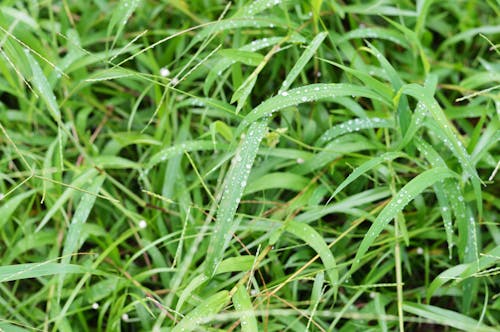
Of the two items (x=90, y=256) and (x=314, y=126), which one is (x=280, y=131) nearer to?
(x=314, y=126)

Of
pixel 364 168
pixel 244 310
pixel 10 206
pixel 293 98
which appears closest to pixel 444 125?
pixel 364 168

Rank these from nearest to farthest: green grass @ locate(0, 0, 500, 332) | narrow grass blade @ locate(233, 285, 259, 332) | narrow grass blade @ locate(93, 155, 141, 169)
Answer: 1. narrow grass blade @ locate(233, 285, 259, 332)
2. green grass @ locate(0, 0, 500, 332)
3. narrow grass blade @ locate(93, 155, 141, 169)

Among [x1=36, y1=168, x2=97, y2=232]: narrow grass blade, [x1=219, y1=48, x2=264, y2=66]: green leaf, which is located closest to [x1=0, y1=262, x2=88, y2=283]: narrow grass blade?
[x1=36, y1=168, x2=97, y2=232]: narrow grass blade

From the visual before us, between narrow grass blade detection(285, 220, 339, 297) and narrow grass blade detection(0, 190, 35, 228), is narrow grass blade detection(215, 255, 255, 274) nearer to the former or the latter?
narrow grass blade detection(285, 220, 339, 297)

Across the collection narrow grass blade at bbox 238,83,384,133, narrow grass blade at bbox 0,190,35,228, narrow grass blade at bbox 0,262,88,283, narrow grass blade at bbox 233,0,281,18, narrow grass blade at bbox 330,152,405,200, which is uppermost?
narrow grass blade at bbox 233,0,281,18

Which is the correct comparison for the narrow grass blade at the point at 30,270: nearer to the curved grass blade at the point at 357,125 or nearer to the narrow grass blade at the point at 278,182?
the narrow grass blade at the point at 278,182
